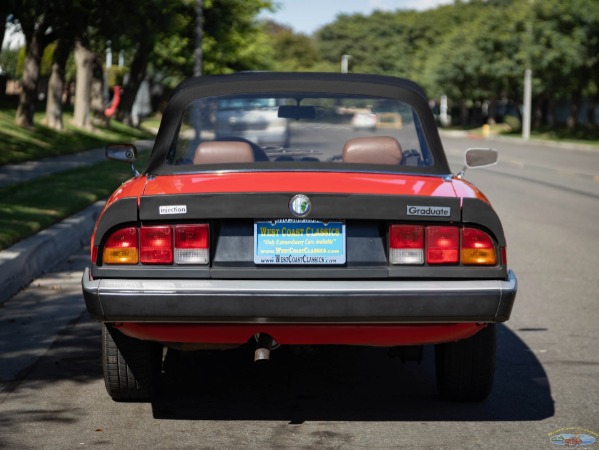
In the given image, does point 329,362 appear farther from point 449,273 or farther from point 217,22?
point 217,22

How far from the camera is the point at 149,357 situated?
5309mm

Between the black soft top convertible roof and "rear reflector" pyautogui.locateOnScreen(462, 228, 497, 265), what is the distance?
3.23ft

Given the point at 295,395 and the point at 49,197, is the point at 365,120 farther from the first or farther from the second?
the point at 49,197

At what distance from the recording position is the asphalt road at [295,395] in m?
4.86

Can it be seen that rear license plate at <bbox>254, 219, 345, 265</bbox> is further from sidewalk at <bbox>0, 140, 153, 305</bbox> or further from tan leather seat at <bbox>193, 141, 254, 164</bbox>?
sidewalk at <bbox>0, 140, 153, 305</bbox>

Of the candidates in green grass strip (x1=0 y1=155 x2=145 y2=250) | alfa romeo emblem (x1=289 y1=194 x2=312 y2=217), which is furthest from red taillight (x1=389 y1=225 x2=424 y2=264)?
green grass strip (x1=0 y1=155 x2=145 y2=250)

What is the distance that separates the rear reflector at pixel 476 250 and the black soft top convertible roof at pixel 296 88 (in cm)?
99

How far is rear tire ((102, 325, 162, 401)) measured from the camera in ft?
17.1

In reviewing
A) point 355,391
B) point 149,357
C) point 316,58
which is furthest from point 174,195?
point 316,58

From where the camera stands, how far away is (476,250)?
15.9 ft

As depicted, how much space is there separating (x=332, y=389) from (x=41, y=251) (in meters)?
4.90

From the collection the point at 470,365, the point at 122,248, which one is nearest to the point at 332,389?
the point at 470,365

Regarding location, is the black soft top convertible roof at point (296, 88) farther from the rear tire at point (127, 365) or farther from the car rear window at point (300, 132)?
the rear tire at point (127, 365)

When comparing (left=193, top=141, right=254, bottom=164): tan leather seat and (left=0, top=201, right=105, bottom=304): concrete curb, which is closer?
(left=193, top=141, right=254, bottom=164): tan leather seat
